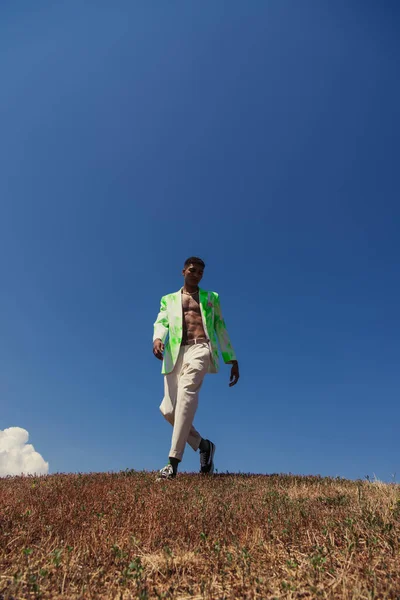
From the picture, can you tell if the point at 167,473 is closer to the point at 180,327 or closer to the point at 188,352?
the point at 188,352

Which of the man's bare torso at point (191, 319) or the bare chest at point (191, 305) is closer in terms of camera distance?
the man's bare torso at point (191, 319)

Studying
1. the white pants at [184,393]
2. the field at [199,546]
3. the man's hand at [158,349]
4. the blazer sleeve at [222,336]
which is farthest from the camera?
the blazer sleeve at [222,336]

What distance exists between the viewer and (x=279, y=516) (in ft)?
14.3

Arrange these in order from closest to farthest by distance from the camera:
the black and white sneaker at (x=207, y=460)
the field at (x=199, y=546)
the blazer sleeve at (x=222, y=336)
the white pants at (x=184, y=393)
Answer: the field at (x=199, y=546), the white pants at (x=184, y=393), the black and white sneaker at (x=207, y=460), the blazer sleeve at (x=222, y=336)

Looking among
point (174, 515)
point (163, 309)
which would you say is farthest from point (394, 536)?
point (163, 309)

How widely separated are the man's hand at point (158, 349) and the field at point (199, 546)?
269cm

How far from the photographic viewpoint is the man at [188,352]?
24.0 ft

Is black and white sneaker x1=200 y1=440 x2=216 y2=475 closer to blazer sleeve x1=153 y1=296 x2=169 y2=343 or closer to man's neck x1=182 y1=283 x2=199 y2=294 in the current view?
blazer sleeve x1=153 y1=296 x2=169 y2=343

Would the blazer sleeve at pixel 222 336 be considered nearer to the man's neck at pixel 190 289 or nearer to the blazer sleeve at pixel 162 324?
the man's neck at pixel 190 289

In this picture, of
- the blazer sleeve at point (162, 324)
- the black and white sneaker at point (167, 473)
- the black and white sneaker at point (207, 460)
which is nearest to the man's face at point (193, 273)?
the blazer sleeve at point (162, 324)

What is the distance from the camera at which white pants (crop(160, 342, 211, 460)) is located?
7257 millimetres

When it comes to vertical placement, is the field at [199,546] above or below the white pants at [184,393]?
below

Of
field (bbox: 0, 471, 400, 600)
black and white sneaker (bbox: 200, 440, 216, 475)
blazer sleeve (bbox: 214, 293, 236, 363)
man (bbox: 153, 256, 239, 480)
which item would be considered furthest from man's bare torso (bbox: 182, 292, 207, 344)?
field (bbox: 0, 471, 400, 600)

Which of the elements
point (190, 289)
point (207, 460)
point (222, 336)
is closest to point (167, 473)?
point (207, 460)
